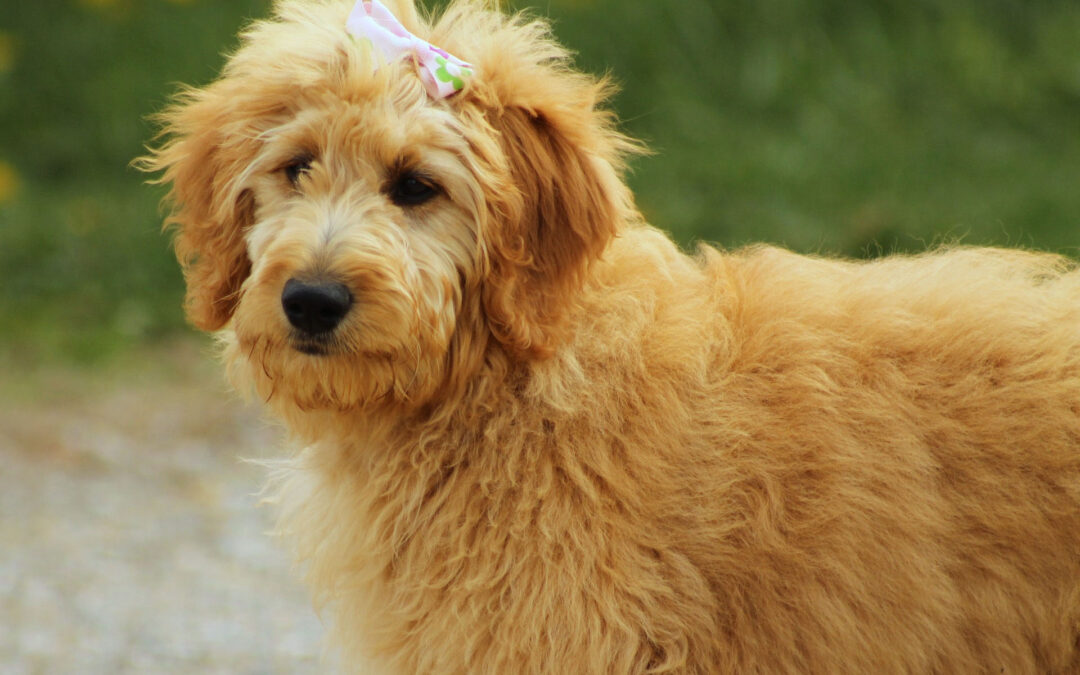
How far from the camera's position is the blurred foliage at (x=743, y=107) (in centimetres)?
959

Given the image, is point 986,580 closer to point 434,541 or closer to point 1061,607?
point 1061,607

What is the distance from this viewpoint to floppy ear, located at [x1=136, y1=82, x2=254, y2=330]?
3.66 m

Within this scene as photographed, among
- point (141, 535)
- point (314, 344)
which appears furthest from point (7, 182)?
point (314, 344)

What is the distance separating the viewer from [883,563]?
3.38 meters

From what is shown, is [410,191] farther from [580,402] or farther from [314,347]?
[580,402]

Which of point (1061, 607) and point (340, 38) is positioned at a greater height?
point (340, 38)

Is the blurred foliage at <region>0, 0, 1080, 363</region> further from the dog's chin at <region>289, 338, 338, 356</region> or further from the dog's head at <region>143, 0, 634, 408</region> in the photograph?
the dog's chin at <region>289, 338, 338, 356</region>

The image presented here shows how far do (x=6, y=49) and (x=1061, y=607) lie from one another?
9.73 m

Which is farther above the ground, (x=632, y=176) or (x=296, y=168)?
(x=296, y=168)

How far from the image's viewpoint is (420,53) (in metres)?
3.53

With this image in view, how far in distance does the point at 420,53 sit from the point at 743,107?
7228mm

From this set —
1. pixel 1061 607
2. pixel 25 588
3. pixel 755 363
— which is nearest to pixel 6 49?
pixel 25 588

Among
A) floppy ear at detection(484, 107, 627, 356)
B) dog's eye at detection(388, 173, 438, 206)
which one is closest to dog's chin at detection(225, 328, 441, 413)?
floppy ear at detection(484, 107, 627, 356)

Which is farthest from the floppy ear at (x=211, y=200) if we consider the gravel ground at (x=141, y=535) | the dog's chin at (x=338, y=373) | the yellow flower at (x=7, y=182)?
the yellow flower at (x=7, y=182)
